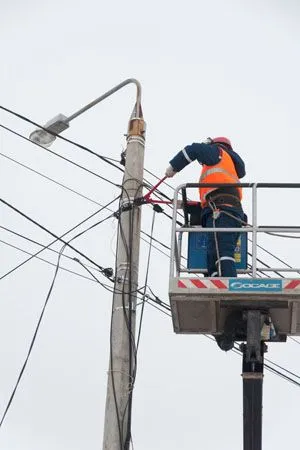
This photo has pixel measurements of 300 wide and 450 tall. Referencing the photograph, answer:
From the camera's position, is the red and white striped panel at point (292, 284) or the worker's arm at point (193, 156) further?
the worker's arm at point (193, 156)

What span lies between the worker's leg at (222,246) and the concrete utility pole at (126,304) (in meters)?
0.81

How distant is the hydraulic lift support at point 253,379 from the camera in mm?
10273

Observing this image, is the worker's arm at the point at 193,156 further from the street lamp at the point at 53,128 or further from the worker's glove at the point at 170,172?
the street lamp at the point at 53,128

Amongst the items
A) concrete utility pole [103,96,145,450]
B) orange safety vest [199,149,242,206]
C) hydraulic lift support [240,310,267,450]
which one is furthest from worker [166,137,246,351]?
concrete utility pole [103,96,145,450]

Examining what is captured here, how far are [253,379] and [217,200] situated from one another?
2098 millimetres

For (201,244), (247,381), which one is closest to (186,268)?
(201,244)

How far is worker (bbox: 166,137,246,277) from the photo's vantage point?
11.2 metres

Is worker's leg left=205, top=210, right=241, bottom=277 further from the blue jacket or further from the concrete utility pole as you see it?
the concrete utility pole

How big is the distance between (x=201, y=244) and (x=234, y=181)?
0.85 metres

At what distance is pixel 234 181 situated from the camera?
11.7 meters

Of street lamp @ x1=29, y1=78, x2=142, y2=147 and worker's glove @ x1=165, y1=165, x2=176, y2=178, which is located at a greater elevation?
street lamp @ x1=29, y1=78, x2=142, y2=147

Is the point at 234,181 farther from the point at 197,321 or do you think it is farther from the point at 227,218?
the point at 197,321

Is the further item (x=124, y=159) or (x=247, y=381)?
(x=124, y=159)

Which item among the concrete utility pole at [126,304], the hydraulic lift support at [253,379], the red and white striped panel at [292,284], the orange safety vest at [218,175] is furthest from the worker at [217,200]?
the red and white striped panel at [292,284]
